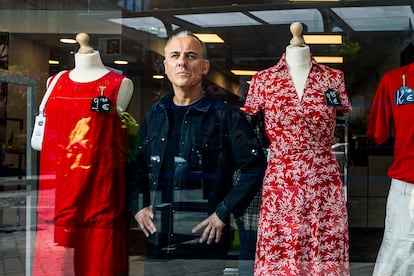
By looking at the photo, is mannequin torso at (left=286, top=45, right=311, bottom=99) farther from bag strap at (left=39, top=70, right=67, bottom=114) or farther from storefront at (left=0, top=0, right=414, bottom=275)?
bag strap at (left=39, top=70, right=67, bottom=114)

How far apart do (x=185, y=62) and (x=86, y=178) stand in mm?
739

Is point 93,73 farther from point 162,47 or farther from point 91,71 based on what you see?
point 162,47

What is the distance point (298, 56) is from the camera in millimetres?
2902

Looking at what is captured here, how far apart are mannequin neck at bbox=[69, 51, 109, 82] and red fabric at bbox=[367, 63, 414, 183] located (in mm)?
1371

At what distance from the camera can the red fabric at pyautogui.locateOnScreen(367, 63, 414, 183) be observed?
112 inches

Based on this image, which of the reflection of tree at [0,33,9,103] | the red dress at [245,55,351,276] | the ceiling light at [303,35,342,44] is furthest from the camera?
the reflection of tree at [0,33,9,103]

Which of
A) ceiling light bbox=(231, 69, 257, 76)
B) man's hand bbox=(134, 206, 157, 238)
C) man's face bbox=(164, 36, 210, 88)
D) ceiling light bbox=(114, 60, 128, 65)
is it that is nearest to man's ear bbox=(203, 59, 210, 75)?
man's face bbox=(164, 36, 210, 88)

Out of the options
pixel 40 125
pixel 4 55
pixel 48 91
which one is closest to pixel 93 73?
pixel 48 91

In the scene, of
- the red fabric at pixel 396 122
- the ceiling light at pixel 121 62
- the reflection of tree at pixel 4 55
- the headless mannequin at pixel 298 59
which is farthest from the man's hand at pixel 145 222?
the reflection of tree at pixel 4 55

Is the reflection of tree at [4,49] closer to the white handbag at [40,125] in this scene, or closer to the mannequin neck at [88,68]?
the white handbag at [40,125]

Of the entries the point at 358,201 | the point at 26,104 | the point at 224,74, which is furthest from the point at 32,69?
the point at 358,201

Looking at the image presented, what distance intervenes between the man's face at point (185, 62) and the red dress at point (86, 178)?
285 mm

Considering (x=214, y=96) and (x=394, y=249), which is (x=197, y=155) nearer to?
(x=214, y=96)

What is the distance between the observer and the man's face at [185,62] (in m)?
2.96
